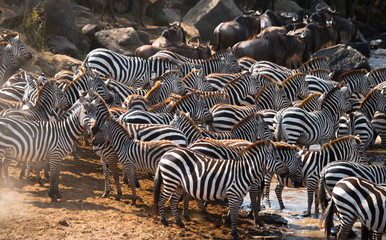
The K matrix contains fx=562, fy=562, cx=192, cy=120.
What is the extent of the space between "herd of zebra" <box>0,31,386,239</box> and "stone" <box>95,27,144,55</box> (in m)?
4.89

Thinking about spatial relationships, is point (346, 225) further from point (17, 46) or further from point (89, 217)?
point (17, 46)

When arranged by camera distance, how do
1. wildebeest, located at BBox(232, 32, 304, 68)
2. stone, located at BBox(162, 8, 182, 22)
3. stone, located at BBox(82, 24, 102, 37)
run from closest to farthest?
1. wildebeest, located at BBox(232, 32, 304, 68)
2. stone, located at BBox(82, 24, 102, 37)
3. stone, located at BBox(162, 8, 182, 22)

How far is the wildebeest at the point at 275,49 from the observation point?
2080cm

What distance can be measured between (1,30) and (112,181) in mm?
9675

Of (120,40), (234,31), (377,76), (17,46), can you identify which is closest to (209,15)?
(234,31)

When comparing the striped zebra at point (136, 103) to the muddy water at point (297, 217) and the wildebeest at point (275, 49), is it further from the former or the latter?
the wildebeest at point (275, 49)

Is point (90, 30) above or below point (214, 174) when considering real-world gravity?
above

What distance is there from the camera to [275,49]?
21.1 m

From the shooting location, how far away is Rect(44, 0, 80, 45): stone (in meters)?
20.0

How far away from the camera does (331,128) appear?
41.1 feet

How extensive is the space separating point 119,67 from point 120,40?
5559 millimetres

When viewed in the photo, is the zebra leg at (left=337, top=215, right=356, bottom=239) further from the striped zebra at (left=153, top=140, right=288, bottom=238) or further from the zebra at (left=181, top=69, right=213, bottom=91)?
the zebra at (left=181, top=69, right=213, bottom=91)

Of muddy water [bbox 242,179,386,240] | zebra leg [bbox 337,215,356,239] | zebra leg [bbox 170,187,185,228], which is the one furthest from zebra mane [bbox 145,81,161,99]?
zebra leg [bbox 337,215,356,239]

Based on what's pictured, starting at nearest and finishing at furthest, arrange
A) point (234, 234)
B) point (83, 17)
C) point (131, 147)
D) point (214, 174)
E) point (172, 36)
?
point (214, 174), point (234, 234), point (131, 147), point (172, 36), point (83, 17)
